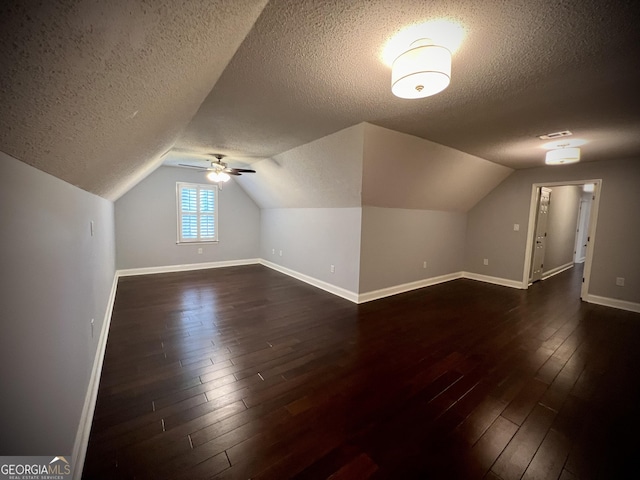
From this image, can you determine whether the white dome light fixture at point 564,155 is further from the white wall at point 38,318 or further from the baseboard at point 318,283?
the white wall at point 38,318

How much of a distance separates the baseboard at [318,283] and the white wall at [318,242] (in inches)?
2.1

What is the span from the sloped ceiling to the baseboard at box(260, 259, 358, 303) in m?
3.38

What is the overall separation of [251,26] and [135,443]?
243 cm

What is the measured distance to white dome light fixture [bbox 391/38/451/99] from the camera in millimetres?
1387

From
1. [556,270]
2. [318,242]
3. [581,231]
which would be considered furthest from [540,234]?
[318,242]

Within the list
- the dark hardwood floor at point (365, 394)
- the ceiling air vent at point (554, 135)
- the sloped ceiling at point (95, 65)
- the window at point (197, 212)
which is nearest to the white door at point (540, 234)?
the dark hardwood floor at point (365, 394)

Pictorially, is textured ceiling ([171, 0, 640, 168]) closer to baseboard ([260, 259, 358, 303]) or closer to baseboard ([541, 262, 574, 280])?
baseboard ([260, 259, 358, 303])

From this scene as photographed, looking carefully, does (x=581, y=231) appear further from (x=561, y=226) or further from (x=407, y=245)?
(x=407, y=245)

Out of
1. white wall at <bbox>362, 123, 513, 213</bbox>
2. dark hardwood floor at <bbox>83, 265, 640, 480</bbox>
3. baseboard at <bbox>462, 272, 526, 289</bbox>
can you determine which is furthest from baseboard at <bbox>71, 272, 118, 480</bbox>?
baseboard at <bbox>462, 272, 526, 289</bbox>

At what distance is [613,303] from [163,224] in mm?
8385

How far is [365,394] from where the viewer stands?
6.33 ft

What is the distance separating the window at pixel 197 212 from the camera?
19.0ft

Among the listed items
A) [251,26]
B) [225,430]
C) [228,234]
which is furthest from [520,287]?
[228,234]

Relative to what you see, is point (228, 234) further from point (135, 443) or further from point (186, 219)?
point (135, 443)
